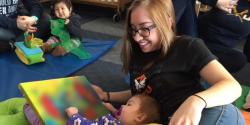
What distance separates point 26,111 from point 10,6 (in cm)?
129

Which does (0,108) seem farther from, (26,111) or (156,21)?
(156,21)

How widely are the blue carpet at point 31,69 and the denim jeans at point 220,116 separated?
1.06 metres

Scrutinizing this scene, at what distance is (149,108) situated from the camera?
1030 mm

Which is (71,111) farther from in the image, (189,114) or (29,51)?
(29,51)

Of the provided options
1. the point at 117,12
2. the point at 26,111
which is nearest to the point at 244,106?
the point at 26,111

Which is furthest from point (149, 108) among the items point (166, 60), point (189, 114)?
point (189, 114)

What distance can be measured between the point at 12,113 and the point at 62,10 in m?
1.06

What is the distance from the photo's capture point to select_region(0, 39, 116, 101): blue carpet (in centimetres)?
169

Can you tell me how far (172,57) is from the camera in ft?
3.38

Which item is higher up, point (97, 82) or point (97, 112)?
point (97, 112)

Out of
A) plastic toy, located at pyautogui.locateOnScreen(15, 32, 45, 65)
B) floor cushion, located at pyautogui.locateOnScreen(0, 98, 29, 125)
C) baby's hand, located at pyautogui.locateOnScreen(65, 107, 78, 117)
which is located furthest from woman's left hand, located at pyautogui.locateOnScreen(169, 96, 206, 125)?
plastic toy, located at pyautogui.locateOnScreen(15, 32, 45, 65)

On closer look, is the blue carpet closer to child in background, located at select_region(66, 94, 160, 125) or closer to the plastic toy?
the plastic toy

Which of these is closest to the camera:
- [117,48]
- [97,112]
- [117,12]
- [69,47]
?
[97,112]

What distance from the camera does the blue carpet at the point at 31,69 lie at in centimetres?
169
